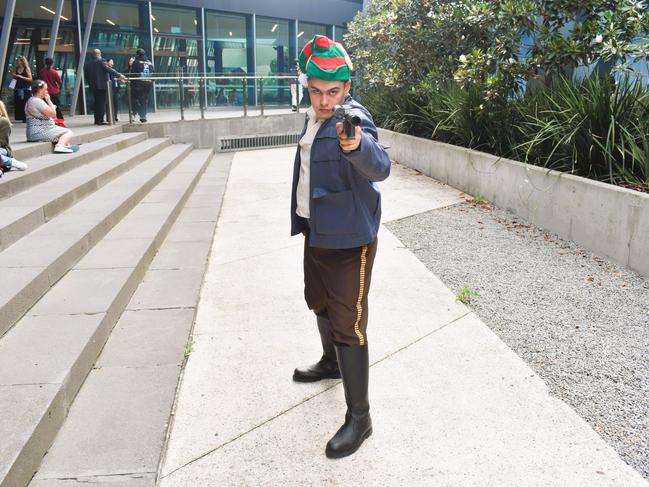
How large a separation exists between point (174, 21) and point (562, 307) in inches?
737

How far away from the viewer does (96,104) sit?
1301 centimetres

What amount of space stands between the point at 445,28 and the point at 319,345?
345 inches

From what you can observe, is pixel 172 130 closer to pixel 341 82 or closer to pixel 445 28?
pixel 445 28

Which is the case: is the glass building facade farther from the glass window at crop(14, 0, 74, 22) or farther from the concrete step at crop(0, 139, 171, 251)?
the concrete step at crop(0, 139, 171, 251)

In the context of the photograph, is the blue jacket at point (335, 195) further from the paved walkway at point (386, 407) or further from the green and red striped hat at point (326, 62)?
the paved walkway at point (386, 407)

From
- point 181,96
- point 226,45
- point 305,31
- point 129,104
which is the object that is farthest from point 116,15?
point 305,31

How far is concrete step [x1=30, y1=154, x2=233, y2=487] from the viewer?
8.64ft

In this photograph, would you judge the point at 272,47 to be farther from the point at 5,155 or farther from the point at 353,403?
the point at 353,403

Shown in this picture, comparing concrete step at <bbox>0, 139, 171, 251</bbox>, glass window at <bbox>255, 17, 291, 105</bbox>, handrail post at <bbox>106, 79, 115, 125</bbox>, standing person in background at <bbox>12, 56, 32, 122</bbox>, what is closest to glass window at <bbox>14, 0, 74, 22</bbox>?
standing person in background at <bbox>12, 56, 32, 122</bbox>

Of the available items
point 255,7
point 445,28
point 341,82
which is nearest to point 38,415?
point 341,82

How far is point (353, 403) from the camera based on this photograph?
2.78 m

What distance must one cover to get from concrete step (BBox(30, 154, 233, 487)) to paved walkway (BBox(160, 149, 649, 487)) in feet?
0.35

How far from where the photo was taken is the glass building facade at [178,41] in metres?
15.2

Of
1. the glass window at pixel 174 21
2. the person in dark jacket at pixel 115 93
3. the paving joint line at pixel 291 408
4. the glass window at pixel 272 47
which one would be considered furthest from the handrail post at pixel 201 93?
the paving joint line at pixel 291 408
